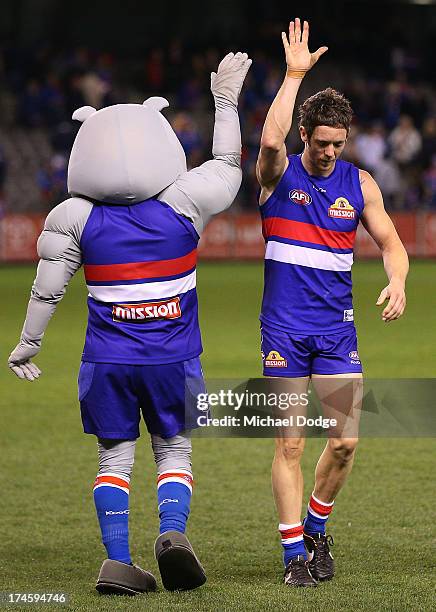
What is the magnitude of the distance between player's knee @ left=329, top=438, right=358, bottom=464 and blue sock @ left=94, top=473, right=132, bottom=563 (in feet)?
3.48

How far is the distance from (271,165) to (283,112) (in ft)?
1.00

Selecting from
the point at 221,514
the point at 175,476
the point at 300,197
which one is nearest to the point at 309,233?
the point at 300,197

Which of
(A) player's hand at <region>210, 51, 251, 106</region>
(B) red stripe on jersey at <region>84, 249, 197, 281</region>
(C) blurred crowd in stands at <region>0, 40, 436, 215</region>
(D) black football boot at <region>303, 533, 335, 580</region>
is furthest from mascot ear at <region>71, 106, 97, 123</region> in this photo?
(C) blurred crowd in stands at <region>0, 40, 436, 215</region>

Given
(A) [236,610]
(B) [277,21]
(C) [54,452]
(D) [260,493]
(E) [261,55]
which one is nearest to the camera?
(A) [236,610]

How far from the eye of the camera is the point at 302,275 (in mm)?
5855

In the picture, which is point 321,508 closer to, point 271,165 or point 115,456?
point 115,456

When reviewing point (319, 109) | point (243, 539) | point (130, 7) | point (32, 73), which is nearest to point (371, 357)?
point (243, 539)

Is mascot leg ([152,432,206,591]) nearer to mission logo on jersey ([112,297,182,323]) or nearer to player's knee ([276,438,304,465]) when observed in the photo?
player's knee ([276,438,304,465])

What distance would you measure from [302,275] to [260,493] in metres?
2.23

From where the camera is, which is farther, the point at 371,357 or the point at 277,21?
the point at 277,21

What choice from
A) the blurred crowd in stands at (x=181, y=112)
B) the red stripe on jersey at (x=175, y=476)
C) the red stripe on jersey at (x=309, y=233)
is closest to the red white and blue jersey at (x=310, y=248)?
the red stripe on jersey at (x=309, y=233)

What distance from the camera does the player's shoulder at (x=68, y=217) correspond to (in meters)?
5.48

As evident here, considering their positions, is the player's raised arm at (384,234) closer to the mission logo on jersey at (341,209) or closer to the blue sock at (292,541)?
the mission logo on jersey at (341,209)

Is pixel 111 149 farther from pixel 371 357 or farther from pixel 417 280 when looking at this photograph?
pixel 417 280
